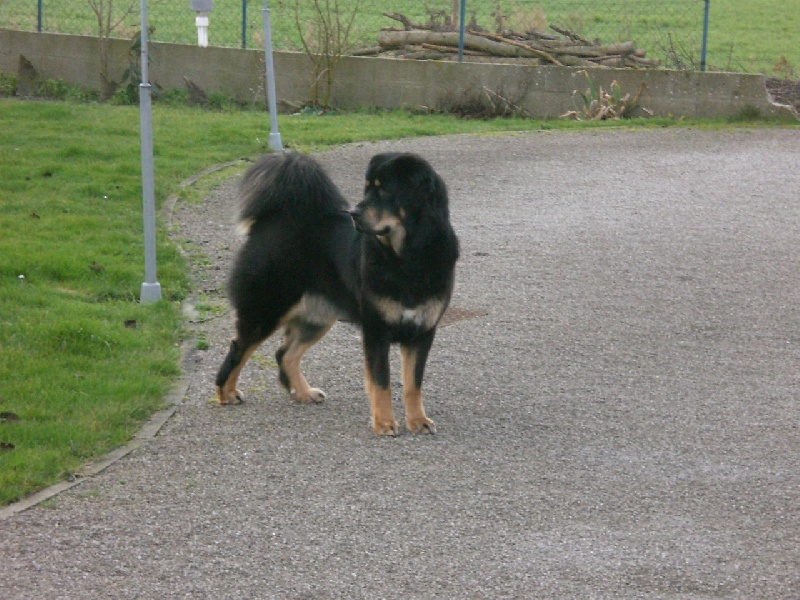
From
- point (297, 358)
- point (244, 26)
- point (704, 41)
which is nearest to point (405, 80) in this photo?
point (244, 26)

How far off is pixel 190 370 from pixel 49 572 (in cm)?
283

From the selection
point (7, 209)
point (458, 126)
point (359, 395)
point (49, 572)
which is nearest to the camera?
point (49, 572)

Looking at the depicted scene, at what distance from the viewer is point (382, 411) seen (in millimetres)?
6125

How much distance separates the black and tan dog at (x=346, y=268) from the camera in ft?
19.2

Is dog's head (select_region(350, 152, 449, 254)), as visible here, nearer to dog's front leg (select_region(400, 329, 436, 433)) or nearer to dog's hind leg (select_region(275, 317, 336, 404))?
dog's front leg (select_region(400, 329, 436, 433))

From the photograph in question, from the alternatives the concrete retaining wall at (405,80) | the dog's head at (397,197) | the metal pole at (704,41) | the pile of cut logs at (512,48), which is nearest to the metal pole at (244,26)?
the concrete retaining wall at (405,80)

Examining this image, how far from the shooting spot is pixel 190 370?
23.6 feet

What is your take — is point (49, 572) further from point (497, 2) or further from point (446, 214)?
point (497, 2)

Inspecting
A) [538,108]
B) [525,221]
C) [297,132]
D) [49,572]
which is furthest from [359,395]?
[538,108]

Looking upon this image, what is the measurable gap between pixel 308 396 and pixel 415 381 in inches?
32.6

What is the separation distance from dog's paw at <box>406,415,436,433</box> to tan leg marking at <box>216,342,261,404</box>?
105 centimetres

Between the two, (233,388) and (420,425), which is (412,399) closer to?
(420,425)

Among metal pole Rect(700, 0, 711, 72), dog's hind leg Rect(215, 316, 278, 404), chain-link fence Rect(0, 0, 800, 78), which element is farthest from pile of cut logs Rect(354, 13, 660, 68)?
dog's hind leg Rect(215, 316, 278, 404)

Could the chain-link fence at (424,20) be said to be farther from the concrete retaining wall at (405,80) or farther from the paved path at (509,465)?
the paved path at (509,465)
